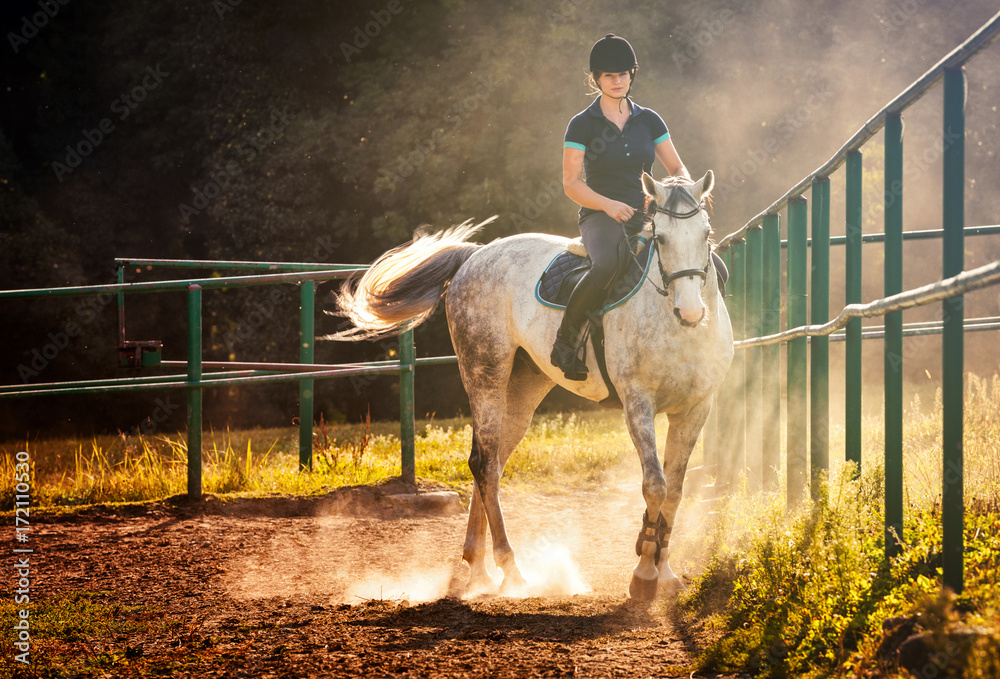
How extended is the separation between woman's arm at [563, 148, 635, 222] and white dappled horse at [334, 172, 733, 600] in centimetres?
31

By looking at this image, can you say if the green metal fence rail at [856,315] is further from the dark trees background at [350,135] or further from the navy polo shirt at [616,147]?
the dark trees background at [350,135]

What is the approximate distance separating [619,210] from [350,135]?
16.0m

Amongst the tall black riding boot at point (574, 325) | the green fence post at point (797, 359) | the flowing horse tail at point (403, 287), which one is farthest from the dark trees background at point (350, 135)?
the tall black riding boot at point (574, 325)

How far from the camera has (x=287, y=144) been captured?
19781 millimetres

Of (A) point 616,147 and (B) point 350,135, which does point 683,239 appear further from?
(B) point 350,135

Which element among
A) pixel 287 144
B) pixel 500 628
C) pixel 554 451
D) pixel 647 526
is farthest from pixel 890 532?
pixel 287 144

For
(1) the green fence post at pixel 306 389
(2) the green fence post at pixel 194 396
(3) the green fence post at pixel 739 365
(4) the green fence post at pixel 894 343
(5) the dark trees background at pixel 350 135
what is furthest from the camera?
(5) the dark trees background at pixel 350 135

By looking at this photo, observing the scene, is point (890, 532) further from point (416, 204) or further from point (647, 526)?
point (416, 204)

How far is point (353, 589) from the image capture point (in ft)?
14.8

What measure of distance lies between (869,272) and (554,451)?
40.5 feet

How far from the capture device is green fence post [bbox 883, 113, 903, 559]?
298cm

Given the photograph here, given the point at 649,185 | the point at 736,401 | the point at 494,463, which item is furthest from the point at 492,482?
the point at 736,401

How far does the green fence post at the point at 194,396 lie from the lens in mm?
6711

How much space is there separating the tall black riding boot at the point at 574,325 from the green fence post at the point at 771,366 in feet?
5.15
